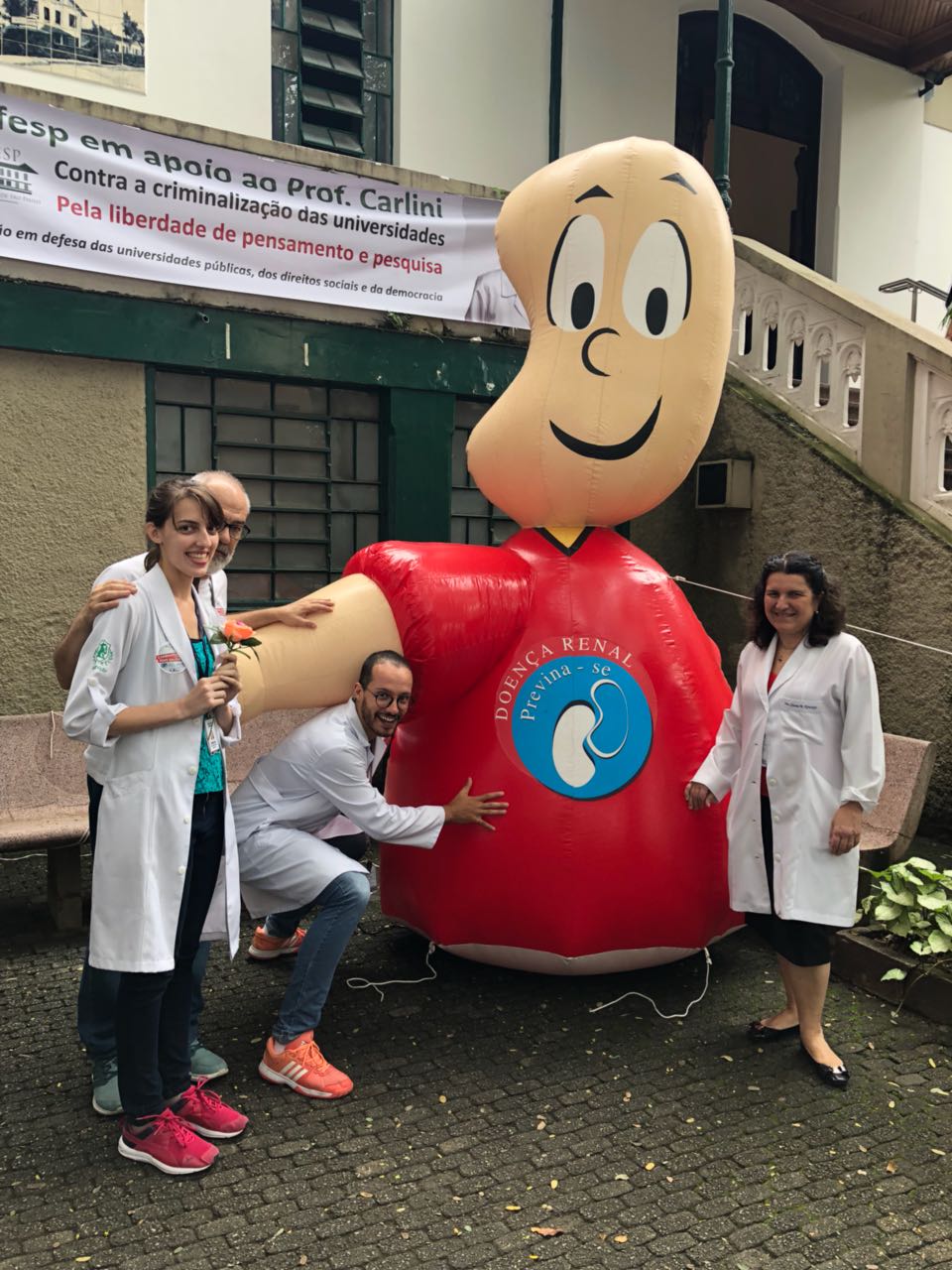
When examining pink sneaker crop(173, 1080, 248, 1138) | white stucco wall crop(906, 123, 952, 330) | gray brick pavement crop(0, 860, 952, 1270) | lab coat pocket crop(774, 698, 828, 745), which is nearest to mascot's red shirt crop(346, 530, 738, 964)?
gray brick pavement crop(0, 860, 952, 1270)

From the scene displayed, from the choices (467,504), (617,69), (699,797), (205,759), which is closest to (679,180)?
(699,797)

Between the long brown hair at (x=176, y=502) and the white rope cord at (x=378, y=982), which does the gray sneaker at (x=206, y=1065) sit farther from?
the long brown hair at (x=176, y=502)

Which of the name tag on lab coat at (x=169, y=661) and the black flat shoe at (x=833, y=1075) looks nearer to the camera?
the name tag on lab coat at (x=169, y=661)

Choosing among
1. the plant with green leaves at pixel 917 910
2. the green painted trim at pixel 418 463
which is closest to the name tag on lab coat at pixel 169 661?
the plant with green leaves at pixel 917 910

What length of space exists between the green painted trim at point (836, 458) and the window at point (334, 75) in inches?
136

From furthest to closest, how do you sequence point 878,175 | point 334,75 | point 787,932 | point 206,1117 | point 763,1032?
point 878,175, point 334,75, point 763,1032, point 787,932, point 206,1117

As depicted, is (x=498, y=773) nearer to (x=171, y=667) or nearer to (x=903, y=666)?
(x=171, y=667)

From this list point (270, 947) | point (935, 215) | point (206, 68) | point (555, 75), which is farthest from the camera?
point (935, 215)

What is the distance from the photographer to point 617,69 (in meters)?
9.76

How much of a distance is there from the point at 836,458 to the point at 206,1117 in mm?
5998

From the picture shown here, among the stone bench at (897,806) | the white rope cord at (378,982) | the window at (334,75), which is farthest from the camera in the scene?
the window at (334,75)

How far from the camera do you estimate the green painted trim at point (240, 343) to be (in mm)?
6602

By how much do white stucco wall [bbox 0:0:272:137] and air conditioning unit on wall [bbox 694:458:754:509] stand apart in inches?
164

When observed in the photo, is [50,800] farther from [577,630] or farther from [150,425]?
[577,630]
